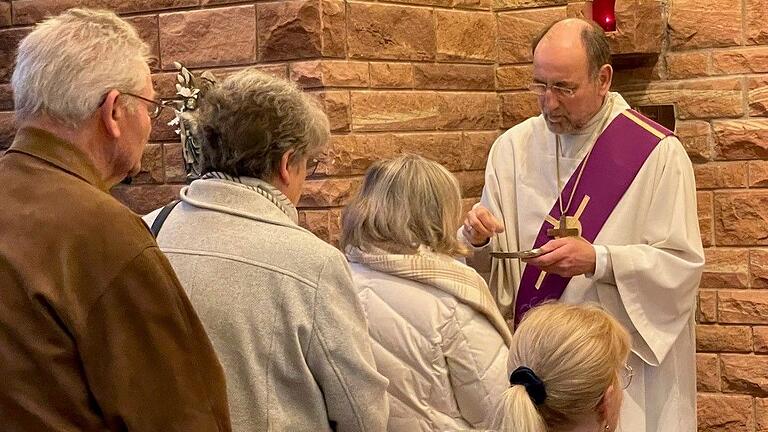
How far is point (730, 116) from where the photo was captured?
3926mm

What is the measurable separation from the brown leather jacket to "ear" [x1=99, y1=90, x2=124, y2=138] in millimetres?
137

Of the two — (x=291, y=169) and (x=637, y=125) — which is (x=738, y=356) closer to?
(x=637, y=125)

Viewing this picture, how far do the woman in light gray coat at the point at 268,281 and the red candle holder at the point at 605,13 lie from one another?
6.20ft

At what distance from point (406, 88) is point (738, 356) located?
1482 millimetres

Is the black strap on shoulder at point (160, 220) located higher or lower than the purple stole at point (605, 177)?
higher

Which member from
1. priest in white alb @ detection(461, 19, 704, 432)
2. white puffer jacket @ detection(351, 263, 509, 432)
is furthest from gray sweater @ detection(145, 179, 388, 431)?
priest in white alb @ detection(461, 19, 704, 432)

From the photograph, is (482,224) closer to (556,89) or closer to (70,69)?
(556,89)

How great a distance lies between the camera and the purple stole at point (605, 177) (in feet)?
11.1

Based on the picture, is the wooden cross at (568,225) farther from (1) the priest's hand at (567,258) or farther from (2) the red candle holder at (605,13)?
(2) the red candle holder at (605,13)

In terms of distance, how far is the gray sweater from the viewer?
7.01 feet

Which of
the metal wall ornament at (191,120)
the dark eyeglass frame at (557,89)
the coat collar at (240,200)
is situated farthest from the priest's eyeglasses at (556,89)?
the coat collar at (240,200)

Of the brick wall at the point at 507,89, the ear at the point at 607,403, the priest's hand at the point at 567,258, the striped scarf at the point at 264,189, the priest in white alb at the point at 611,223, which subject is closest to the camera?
the ear at the point at 607,403

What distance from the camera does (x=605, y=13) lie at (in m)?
3.88

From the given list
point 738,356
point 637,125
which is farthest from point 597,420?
point 738,356
